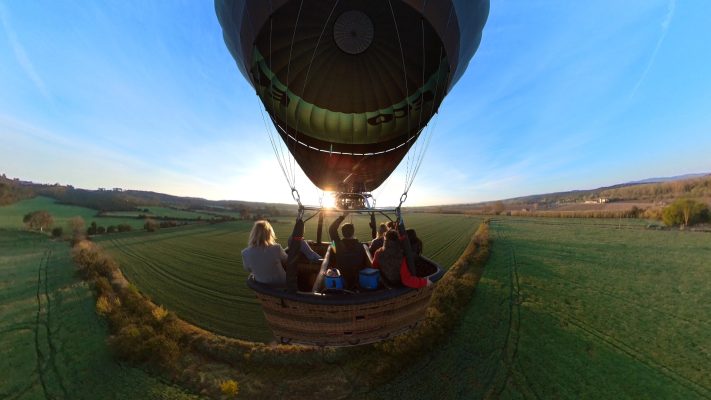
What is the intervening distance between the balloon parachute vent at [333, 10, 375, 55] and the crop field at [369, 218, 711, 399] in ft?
29.0

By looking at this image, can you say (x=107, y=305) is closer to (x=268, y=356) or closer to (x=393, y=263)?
(x=268, y=356)

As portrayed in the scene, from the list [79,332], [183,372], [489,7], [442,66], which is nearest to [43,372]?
[79,332]

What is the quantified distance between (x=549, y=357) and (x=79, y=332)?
18.2 meters

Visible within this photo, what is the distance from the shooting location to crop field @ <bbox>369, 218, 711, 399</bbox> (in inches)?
299

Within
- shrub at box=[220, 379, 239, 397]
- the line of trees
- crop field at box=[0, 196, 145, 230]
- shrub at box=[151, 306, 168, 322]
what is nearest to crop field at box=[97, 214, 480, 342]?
shrub at box=[151, 306, 168, 322]

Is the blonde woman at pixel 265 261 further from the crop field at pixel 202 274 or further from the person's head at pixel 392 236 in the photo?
the crop field at pixel 202 274

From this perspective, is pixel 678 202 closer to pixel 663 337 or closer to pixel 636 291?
pixel 636 291

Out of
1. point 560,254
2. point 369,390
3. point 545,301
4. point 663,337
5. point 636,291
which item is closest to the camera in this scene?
point 369,390

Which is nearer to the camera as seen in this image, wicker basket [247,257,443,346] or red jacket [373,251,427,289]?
wicker basket [247,257,443,346]

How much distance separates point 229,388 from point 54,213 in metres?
54.7

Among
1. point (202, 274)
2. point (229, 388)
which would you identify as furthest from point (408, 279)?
point (202, 274)

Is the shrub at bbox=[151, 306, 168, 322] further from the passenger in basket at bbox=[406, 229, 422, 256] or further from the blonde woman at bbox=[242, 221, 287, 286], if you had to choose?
the passenger in basket at bbox=[406, 229, 422, 256]

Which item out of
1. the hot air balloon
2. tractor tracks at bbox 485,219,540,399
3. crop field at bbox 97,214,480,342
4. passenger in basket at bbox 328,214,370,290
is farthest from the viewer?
crop field at bbox 97,214,480,342

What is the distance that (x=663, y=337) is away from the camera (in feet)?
31.8
